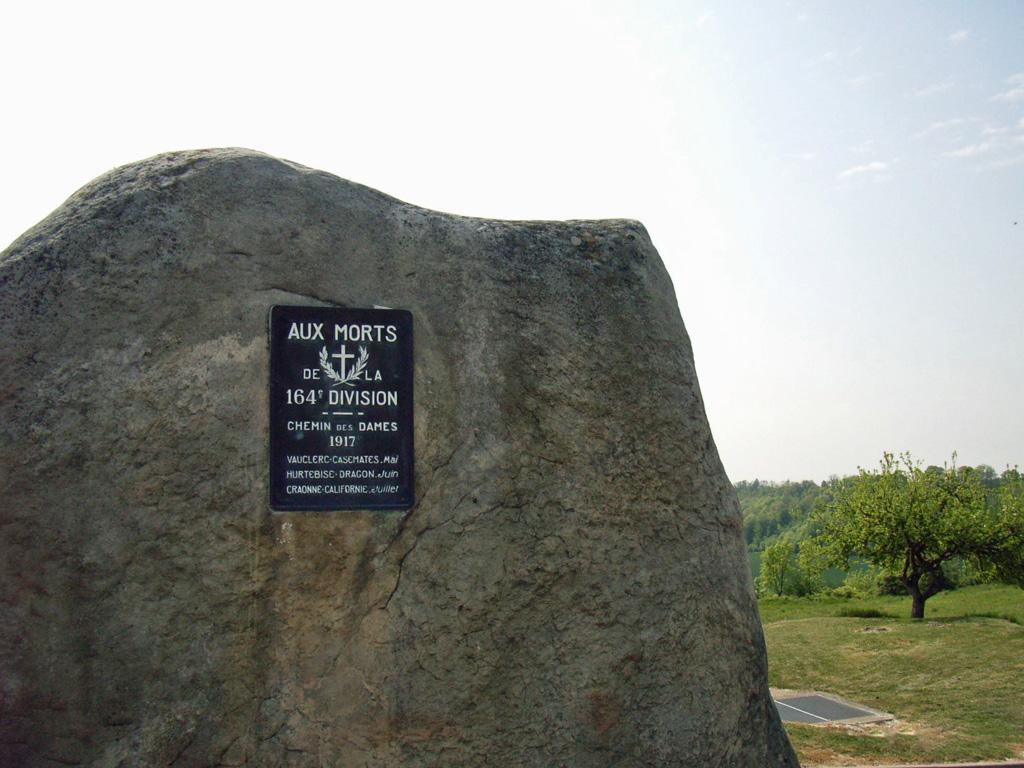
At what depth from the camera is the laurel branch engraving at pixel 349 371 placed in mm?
4312

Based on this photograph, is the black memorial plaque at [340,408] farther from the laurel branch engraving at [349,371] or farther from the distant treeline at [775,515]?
the distant treeline at [775,515]

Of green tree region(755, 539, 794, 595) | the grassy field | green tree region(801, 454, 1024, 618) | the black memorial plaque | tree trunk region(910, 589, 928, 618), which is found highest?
the black memorial plaque

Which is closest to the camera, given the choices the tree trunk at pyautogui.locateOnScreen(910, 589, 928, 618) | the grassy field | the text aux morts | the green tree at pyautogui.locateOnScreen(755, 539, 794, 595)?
the text aux morts

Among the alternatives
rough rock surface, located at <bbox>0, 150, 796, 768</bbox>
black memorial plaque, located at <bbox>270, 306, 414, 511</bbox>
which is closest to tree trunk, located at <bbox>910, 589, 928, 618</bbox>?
rough rock surface, located at <bbox>0, 150, 796, 768</bbox>

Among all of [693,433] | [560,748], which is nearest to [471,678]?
[560,748]

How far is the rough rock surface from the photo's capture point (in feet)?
12.6

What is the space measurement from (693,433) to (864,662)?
455 inches

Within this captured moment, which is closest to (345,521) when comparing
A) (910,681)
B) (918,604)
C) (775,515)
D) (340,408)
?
(340,408)

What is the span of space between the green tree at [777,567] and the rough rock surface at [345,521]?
49.3 m

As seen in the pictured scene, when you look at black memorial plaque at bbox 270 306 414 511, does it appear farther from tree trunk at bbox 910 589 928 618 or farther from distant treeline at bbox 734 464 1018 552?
distant treeline at bbox 734 464 1018 552

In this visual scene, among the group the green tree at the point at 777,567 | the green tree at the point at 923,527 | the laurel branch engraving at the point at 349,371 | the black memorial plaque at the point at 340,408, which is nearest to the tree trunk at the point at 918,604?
the green tree at the point at 923,527

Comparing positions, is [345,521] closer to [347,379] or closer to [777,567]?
[347,379]

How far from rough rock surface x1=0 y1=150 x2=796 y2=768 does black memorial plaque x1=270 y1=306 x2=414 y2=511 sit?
0.27 feet

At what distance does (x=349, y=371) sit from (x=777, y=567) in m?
52.2
